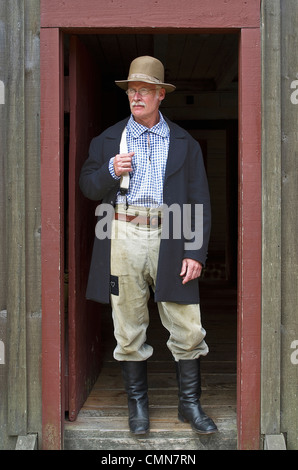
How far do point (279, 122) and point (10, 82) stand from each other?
4.76 feet

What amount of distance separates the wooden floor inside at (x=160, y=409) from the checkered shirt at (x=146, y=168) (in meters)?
1.29

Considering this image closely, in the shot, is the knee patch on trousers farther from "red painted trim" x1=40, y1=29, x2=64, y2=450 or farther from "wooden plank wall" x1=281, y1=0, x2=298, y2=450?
"wooden plank wall" x1=281, y1=0, x2=298, y2=450

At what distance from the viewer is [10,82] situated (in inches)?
118

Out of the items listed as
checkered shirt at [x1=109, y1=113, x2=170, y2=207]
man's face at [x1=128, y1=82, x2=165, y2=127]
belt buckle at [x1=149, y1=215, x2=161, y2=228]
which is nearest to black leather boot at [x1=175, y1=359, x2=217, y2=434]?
belt buckle at [x1=149, y1=215, x2=161, y2=228]

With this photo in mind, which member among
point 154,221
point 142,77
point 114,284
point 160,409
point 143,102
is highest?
point 142,77

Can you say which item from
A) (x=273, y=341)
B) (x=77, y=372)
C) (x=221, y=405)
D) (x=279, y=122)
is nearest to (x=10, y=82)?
(x=279, y=122)

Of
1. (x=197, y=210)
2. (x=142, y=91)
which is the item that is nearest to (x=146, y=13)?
(x=142, y=91)

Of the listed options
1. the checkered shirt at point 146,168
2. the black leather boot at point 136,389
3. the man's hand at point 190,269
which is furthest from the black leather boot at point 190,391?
the checkered shirt at point 146,168

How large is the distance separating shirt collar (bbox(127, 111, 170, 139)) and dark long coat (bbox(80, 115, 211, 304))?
0.04 meters

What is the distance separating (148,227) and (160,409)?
117 centimetres

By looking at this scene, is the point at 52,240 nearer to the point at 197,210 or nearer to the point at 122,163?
the point at 122,163

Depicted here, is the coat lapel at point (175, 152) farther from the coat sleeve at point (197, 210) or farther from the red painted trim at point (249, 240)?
the red painted trim at point (249, 240)

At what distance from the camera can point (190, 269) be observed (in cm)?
310

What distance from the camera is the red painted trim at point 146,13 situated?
2.99 metres
